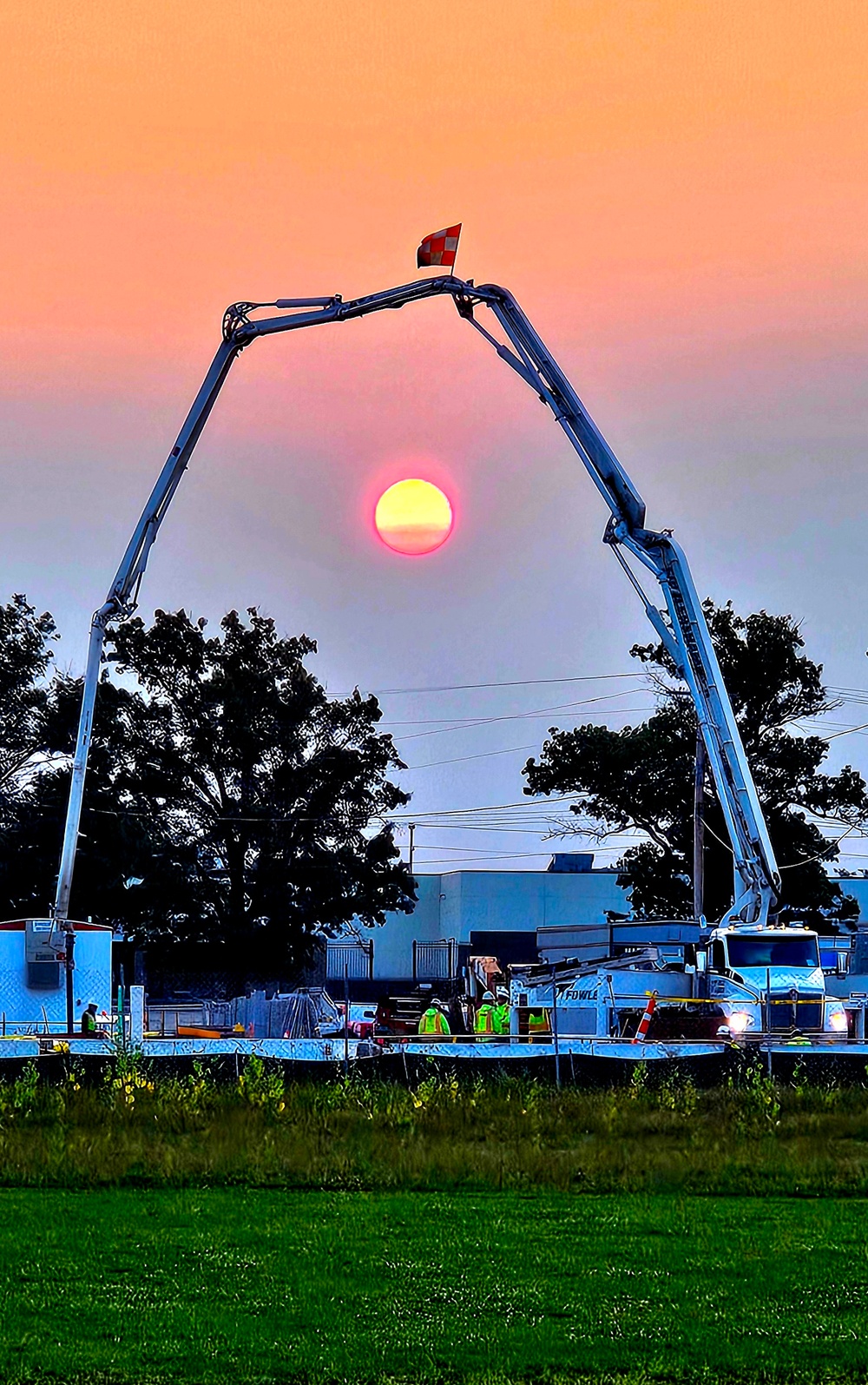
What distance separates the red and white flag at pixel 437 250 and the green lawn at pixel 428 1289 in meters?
26.8

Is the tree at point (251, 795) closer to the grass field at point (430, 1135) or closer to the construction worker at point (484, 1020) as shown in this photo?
the construction worker at point (484, 1020)

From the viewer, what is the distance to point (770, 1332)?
10383 mm

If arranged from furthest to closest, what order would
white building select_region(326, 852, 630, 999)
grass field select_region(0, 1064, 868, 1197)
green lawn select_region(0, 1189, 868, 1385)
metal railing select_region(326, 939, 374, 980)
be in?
white building select_region(326, 852, 630, 999) < metal railing select_region(326, 939, 374, 980) < grass field select_region(0, 1064, 868, 1197) < green lawn select_region(0, 1189, 868, 1385)

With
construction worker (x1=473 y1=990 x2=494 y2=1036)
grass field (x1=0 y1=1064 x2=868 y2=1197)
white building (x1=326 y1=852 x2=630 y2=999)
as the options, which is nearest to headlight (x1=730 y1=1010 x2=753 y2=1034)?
construction worker (x1=473 y1=990 x2=494 y2=1036)

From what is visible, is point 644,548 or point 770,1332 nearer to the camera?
point 770,1332

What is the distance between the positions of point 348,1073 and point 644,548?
20.1 meters

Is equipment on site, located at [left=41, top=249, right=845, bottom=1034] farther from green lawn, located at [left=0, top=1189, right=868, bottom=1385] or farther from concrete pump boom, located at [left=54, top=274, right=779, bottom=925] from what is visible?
green lawn, located at [left=0, top=1189, right=868, bottom=1385]

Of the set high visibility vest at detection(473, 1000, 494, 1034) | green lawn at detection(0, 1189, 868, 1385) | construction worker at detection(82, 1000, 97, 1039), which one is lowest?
green lawn at detection(0, 1189, 868, 1385)

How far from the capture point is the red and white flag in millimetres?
38562

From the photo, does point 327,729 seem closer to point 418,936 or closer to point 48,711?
point 48,711

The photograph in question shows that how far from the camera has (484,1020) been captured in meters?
40.2

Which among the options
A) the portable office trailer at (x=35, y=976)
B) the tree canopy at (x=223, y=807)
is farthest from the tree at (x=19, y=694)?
the portable office trailer at (x=35, y=976)

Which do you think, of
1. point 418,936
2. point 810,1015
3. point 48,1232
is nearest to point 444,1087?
point 48,1232

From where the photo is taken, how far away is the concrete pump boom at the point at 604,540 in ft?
126
